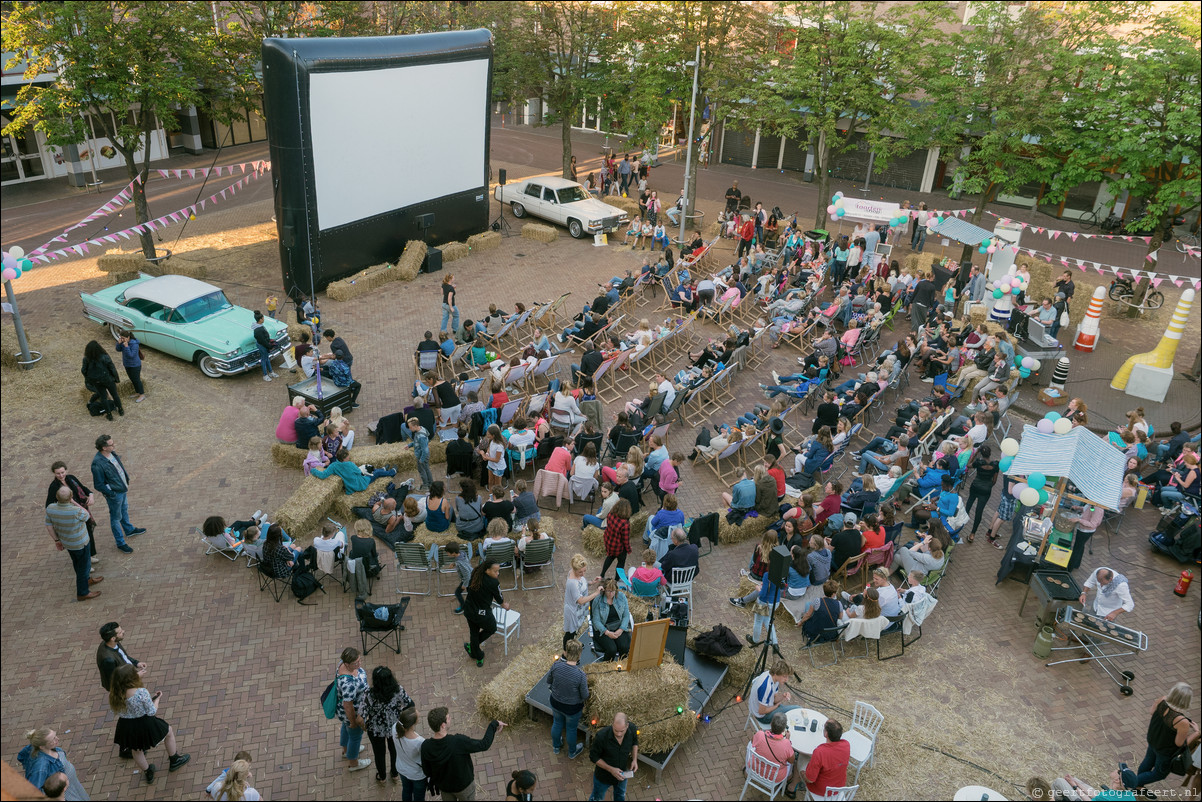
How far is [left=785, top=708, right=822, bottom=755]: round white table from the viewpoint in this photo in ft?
24.5

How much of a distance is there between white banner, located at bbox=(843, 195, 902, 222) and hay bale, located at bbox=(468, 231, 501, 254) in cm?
947

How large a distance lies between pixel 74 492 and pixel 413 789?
5.94 metres

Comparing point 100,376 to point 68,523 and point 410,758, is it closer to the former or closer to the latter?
point 68,523

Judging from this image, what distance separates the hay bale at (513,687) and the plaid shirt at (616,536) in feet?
5.48

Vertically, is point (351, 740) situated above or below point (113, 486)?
below

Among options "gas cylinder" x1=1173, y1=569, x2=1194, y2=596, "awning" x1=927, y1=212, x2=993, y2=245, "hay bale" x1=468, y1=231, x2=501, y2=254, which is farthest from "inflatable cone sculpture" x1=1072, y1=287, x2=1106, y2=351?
Answer: "hay bale" x1=468, y1=231, x2=501, y2=254

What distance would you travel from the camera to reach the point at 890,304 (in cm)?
1819

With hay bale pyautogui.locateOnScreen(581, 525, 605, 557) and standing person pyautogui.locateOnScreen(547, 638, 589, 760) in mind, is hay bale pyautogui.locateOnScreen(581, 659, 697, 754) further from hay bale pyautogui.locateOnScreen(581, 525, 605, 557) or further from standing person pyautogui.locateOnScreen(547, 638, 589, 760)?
hay bale pyautogui.locateOnScreen(581, 525, 605, 557)

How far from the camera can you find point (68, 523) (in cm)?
912

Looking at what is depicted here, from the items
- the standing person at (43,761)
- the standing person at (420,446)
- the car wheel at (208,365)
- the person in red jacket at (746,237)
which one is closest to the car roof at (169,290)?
the car wheel at (208,365)

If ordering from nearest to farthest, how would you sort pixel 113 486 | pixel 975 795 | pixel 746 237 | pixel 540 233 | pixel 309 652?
pixel 975 795
pixel 309 652
pixel 113 486
pixel 746 237
pixel 540 233

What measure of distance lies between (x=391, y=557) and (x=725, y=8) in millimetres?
19473

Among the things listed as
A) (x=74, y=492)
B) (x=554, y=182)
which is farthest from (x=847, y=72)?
(x=74, y=492)

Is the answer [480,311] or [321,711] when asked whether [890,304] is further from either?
[321,711]
